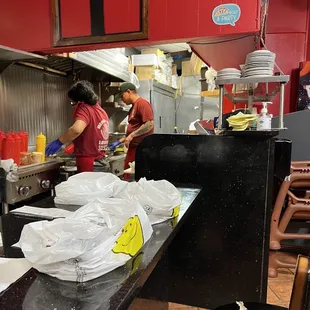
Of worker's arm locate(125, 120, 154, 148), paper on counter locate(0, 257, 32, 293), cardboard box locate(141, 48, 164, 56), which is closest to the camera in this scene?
paper on counter locate(0, 257, 32, 293)

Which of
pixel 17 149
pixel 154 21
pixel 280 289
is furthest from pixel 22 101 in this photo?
pixel 280 289

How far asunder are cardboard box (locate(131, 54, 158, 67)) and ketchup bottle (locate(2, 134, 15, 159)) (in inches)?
148

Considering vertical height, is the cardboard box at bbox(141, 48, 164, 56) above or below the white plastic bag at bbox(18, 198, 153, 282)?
above

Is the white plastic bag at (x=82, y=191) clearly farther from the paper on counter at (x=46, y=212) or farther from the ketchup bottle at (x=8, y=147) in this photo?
the ketchup bottle at (x=8, y=147)

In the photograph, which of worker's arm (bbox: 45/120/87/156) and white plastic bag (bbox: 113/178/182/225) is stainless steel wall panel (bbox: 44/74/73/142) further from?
white plastic bag (bbox: 113/178/182/225)

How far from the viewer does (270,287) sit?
2482 mm

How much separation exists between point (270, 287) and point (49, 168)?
2.17 meters

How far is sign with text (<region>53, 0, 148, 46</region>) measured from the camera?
2574mm

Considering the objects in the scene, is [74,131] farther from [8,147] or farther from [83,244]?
[83,244]

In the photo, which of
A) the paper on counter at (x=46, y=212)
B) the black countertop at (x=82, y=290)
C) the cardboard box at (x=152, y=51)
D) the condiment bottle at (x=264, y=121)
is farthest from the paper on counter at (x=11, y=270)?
the cardboard box at (x=152, y=51)

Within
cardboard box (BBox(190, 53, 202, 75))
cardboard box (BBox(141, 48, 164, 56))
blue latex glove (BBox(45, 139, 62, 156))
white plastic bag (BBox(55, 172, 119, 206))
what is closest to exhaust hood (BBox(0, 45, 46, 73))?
blue latex glove (BBox(45, 139, 62, 156))

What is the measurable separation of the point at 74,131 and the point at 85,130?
177 mm

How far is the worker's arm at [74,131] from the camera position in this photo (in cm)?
272

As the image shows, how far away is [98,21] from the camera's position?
268cm
